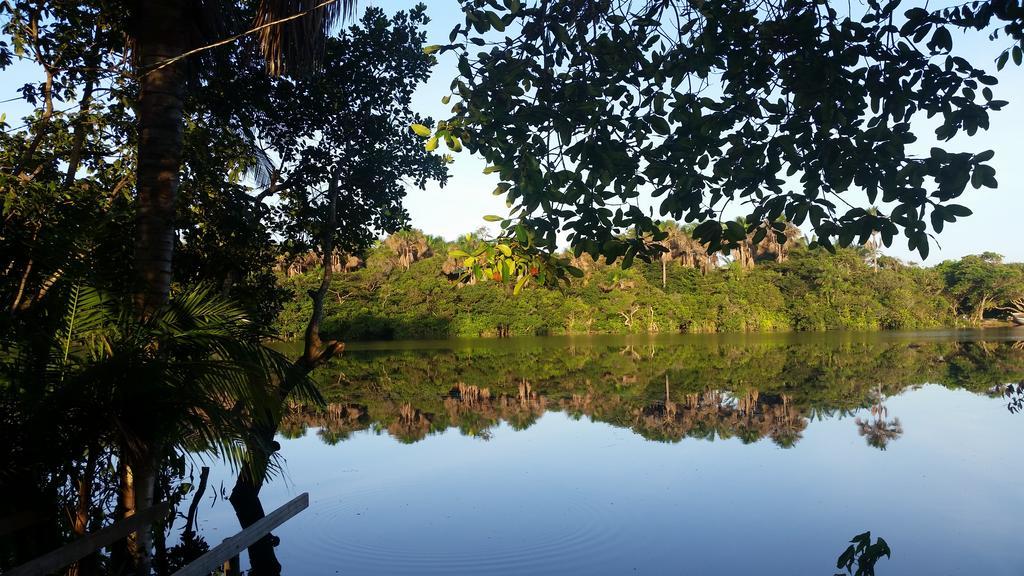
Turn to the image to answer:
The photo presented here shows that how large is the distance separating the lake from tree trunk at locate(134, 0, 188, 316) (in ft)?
4.74

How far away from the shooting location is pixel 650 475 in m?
9.44

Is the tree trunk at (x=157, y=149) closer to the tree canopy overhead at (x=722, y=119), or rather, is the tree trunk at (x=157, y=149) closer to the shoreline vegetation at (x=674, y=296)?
the tree canopy overhead at (x=722, y=119)

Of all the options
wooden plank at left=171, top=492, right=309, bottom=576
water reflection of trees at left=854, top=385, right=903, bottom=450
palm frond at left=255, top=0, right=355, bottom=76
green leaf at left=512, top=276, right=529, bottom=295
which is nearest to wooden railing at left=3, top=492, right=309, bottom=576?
wooden plank at left=171, top=492, right=309, bottom=576

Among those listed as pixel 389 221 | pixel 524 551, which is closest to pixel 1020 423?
pixel 524 551

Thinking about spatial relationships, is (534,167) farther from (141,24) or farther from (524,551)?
(524,551)

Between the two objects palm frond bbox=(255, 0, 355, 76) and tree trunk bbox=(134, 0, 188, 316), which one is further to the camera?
palm frond bbox=(255, 0, 355, 76)

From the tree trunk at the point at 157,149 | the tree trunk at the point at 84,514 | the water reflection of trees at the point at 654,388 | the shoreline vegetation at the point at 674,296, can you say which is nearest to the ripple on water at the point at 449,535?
the tree trunk at the point at 84,514

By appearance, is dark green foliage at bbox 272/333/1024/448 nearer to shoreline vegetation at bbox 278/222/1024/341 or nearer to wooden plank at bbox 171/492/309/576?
wooden plank at bbox 171/492/309/576

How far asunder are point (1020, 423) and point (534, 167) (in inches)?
528

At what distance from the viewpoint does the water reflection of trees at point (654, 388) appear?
13227 millimetres

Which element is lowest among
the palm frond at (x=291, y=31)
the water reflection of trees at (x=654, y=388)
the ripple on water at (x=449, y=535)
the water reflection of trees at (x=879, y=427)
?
the ripple on water at (x=449, y=535)

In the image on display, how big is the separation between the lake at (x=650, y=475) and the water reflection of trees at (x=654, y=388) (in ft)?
0.35

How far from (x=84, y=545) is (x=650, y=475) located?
24.5ft

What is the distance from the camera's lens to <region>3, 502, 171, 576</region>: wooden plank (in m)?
2.86
